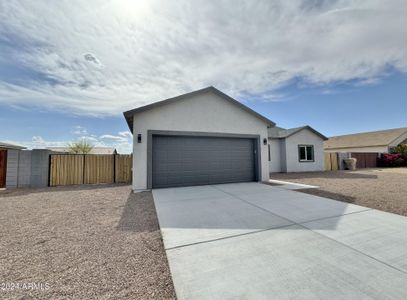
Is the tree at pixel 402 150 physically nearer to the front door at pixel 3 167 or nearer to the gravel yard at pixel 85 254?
the gravel yard at pixel 85 254

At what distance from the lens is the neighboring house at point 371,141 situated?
80.0 feet

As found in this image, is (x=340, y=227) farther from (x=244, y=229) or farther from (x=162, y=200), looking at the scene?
(x=162, y=200)

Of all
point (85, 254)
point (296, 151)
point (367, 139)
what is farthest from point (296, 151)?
point (367, 139)

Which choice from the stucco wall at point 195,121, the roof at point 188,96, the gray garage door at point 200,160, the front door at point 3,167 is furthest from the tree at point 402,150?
the front door at point 3,167

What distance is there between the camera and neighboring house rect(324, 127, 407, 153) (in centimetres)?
2438

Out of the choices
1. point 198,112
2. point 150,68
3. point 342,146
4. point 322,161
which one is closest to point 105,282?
point 198,112

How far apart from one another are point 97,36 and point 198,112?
499 centimetres

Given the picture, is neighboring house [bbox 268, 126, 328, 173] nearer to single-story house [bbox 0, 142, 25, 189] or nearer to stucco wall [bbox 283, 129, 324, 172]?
stucco wall [bbox 283, 129, 324, 172]

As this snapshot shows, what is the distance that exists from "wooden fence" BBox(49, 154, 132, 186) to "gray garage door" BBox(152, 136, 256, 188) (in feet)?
14.5

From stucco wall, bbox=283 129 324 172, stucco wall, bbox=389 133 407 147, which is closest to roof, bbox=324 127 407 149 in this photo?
stucco wall, bbox=389 133 407 147

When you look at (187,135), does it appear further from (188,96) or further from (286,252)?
(286,252)

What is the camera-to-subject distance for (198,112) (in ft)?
29.0

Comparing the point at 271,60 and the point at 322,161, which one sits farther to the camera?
the point at 322,161

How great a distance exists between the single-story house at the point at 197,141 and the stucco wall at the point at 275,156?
6.02 m
